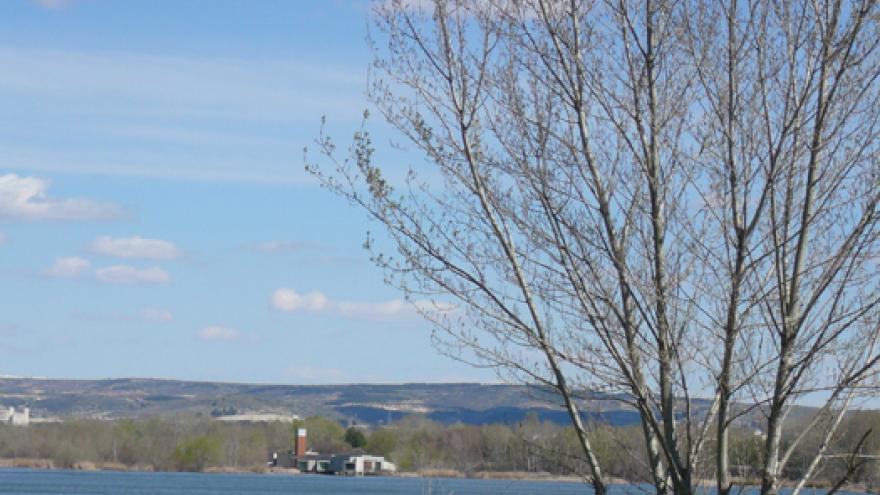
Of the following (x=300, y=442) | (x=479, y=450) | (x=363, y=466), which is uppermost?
(x=300, y=442)

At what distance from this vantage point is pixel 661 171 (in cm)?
1137

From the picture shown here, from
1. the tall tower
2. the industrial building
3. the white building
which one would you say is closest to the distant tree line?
the white building

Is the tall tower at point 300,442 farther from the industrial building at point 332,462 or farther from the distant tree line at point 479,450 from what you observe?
the distant tree line at point 479,450

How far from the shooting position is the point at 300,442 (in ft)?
617

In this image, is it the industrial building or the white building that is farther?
the industrial building

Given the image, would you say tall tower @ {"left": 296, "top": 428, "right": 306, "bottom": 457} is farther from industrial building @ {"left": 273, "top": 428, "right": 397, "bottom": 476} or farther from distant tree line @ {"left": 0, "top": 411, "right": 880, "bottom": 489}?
distant tree line @ {"left": 0, "top": 411, "right": 880, "bottom": 489}

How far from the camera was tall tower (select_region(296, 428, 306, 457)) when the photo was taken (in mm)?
187000

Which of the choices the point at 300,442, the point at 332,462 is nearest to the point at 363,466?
the point at 332,462

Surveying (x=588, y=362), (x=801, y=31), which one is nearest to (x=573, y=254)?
(x=588, y=362)

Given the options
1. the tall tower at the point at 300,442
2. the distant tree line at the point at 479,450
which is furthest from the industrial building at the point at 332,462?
the distant tree line at the point at 479,450

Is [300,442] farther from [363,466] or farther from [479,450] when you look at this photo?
[479,450]

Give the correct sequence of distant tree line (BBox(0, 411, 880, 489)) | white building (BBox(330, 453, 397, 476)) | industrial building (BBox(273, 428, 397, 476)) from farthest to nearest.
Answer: industrial building (BBox(273, 428, 397, 476)), white building (BBox(330, 453, 397, 476)), distant tree line (BBox(0, 411, 880, 489))

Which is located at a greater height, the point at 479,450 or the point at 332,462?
the point at 332,462

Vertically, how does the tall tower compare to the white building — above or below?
above
